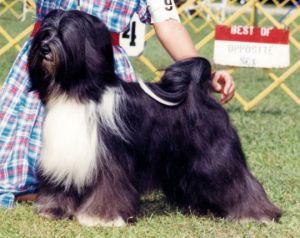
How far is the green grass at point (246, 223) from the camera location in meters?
4.09

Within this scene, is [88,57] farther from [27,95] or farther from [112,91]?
[27,95]

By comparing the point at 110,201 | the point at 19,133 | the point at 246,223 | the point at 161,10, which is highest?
the point at 161,10

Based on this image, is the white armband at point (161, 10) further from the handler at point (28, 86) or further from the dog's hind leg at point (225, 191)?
the dog's hind leg at point (225, 191)

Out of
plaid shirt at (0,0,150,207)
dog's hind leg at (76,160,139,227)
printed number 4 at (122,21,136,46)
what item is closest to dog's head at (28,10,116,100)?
dog's hind leg at (76,160,139,227)

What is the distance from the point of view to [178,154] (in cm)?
413

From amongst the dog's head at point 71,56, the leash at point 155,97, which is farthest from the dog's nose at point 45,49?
the leash at point 155,97

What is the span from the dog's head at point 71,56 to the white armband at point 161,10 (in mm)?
771

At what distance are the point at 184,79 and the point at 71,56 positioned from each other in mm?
651

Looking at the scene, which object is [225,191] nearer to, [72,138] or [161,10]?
[72,138]

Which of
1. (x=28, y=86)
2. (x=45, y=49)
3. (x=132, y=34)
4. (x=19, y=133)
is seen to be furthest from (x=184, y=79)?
(x=132, y=34)

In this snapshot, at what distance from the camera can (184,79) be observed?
4.03 metres

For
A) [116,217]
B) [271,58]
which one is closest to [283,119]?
[271,58]

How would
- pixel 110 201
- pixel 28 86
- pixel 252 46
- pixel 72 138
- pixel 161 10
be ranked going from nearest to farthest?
pixel 72 138, pixel 110 201, pixel 161 10, pixel 28 86, pixel 252 46

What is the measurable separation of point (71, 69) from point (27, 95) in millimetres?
1204
